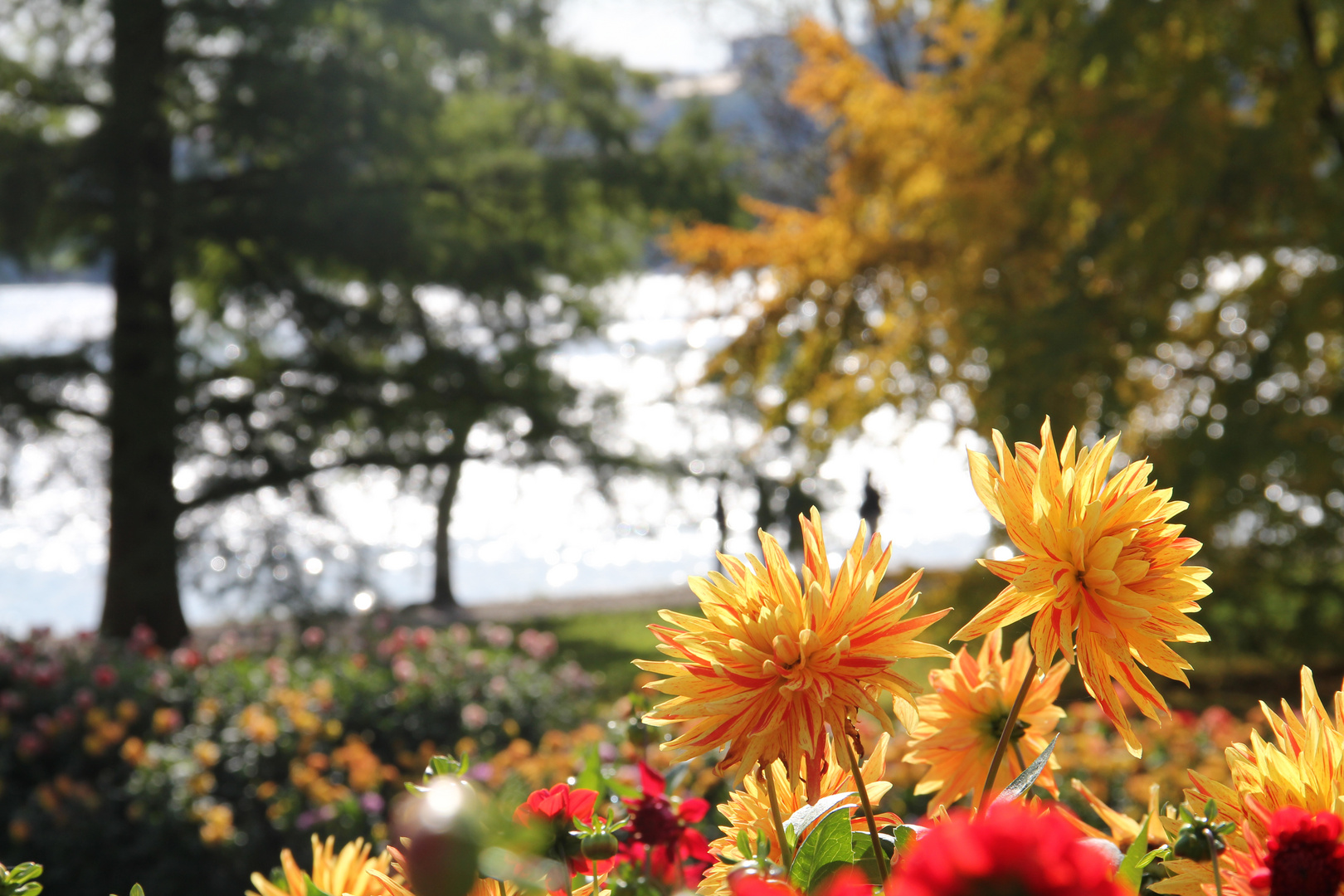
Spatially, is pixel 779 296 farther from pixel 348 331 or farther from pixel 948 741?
pixel 948 741

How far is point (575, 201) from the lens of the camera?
773 centimetres

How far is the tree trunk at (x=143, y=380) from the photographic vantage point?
6.60m

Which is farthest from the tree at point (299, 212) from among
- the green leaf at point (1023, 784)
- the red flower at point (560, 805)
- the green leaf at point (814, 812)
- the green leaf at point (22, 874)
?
the green leaf at point (1023, 784)

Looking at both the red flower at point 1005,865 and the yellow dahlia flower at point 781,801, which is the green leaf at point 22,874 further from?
the red flower at point 1005,865

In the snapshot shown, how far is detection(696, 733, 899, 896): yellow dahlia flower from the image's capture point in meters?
0.76

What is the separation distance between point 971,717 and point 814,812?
229 millimetres

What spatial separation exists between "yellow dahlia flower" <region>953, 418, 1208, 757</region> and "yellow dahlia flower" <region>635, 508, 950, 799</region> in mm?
58

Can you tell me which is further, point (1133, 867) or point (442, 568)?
point (442, 568)

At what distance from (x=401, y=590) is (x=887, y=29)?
9.83 meters

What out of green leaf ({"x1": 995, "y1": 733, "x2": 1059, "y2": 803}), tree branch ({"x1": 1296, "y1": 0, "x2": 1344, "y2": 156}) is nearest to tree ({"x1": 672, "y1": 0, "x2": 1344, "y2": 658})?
tree branch ({"x1": 1296, "y1": 0, "x2": 1344, "y2": 156})

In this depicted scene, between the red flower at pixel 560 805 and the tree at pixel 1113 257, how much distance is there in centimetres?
442

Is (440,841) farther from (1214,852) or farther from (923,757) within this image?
(923,757)

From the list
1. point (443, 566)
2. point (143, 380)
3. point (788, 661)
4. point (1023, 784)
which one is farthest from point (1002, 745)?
point (443, 566)

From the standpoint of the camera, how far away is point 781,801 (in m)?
0.81
